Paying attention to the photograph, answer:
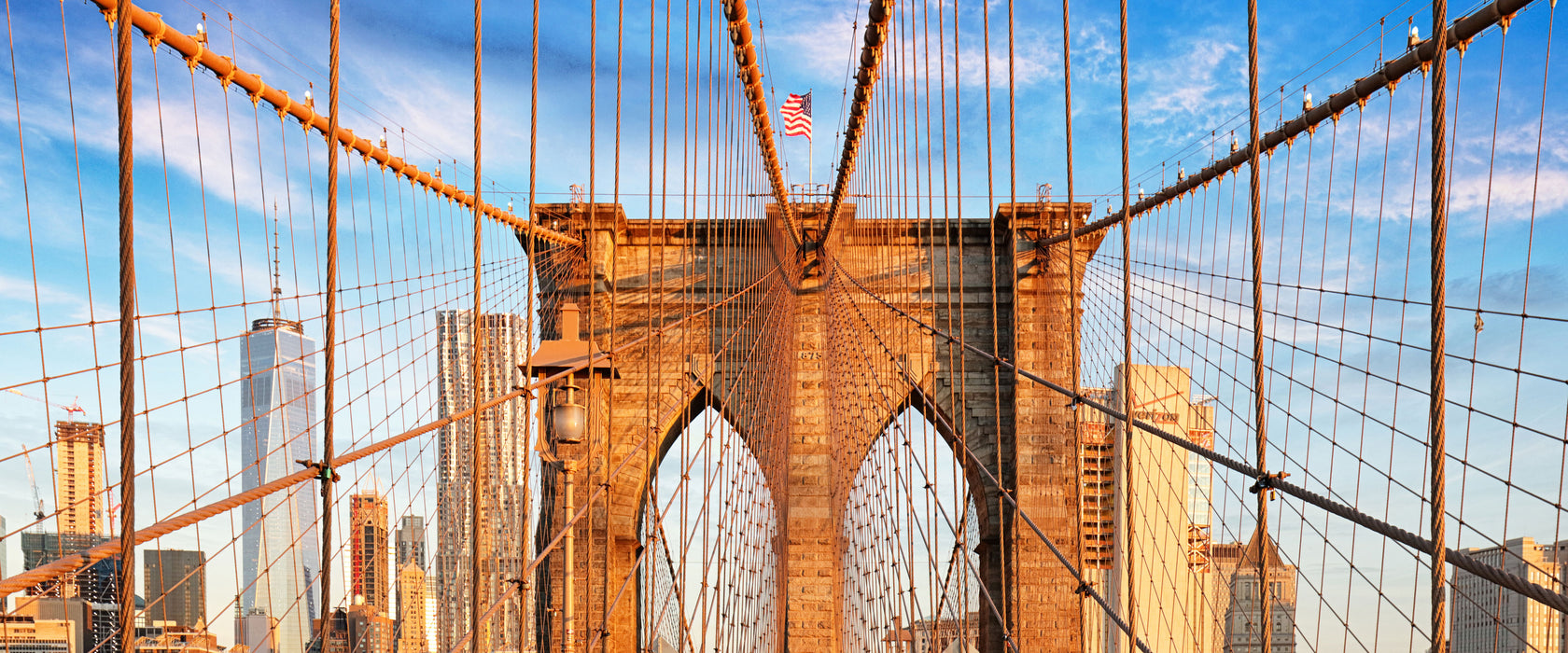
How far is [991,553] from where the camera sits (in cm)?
1118

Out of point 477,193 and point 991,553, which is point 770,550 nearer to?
point 991,553

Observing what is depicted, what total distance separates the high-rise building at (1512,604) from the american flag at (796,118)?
24.6 feet

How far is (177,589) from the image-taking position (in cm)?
592

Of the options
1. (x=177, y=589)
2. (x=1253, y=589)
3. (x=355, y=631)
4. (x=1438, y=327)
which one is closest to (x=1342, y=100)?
(x=1438, y=327)

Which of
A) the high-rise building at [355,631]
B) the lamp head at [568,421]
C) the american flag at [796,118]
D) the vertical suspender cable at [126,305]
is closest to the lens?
the vertical suspender cable at [126,305]

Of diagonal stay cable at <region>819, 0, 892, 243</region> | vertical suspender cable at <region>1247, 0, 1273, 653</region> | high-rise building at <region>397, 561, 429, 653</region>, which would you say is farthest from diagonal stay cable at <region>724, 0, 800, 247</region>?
high-rise building at <region>397, 561, 429, 653</region>

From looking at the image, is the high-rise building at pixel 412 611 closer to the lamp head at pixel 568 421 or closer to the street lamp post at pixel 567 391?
the street lamp post at pixel 567 391

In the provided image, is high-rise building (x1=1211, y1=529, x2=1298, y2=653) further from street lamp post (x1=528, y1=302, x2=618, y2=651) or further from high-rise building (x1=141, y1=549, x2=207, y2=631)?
high-rise building (x1=141, y1=549, x2=207, y2=631)

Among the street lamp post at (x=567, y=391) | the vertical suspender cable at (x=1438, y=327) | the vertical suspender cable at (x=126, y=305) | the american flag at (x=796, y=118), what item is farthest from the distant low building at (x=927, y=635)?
the american flag at (x=796, y=118)

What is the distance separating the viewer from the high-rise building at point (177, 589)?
362cm

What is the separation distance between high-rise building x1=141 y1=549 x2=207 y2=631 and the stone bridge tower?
382 cm

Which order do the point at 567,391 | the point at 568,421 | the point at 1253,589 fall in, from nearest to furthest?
the point at 568,421
the point at 567,391
the point at 1253,589

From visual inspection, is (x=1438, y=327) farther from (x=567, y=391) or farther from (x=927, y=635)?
(x=927, y=635)

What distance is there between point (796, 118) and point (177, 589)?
7.85 m
